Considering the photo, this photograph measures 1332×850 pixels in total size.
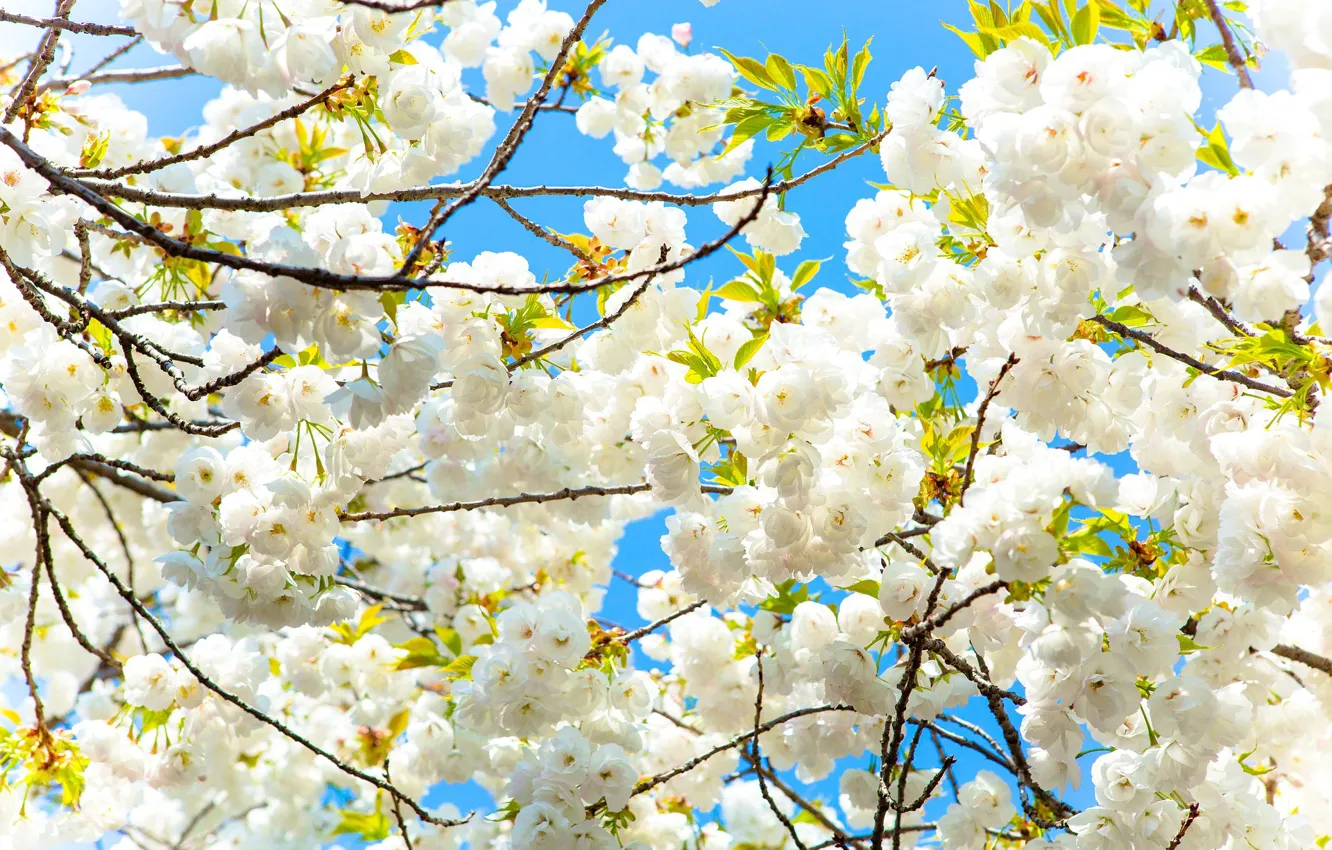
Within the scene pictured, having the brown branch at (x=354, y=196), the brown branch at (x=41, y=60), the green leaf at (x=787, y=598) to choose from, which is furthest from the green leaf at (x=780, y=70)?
the brown branch at (x=41, y=60)

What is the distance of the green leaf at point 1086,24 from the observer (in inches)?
69.5

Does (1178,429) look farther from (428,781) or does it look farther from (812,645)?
(428,781)

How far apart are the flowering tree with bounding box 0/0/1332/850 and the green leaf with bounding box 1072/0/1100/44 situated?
0.09ft

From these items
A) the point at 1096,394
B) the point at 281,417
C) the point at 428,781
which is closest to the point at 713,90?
the point at 1096,394

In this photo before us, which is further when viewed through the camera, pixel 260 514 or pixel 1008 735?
pixel 1008 735

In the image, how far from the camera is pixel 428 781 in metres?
3.59

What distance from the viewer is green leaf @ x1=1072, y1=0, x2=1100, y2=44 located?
5.79ft

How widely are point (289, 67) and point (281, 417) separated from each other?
69cm

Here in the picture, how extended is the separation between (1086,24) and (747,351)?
0.89 meters

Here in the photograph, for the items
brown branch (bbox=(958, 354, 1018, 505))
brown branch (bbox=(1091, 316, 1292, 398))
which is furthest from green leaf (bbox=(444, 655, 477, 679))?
brown branch (bbox=(1091, 316, 1292, 398))

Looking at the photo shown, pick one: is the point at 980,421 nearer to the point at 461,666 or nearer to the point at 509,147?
the point at 509,147

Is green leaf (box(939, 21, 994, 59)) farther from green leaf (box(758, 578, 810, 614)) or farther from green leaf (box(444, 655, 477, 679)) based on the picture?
green leaf (box(444, 655, 477, 679))

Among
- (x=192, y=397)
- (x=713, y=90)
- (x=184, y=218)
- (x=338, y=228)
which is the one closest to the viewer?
(x=192, y=397)

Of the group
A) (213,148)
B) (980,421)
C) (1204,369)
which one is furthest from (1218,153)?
(213,148)
